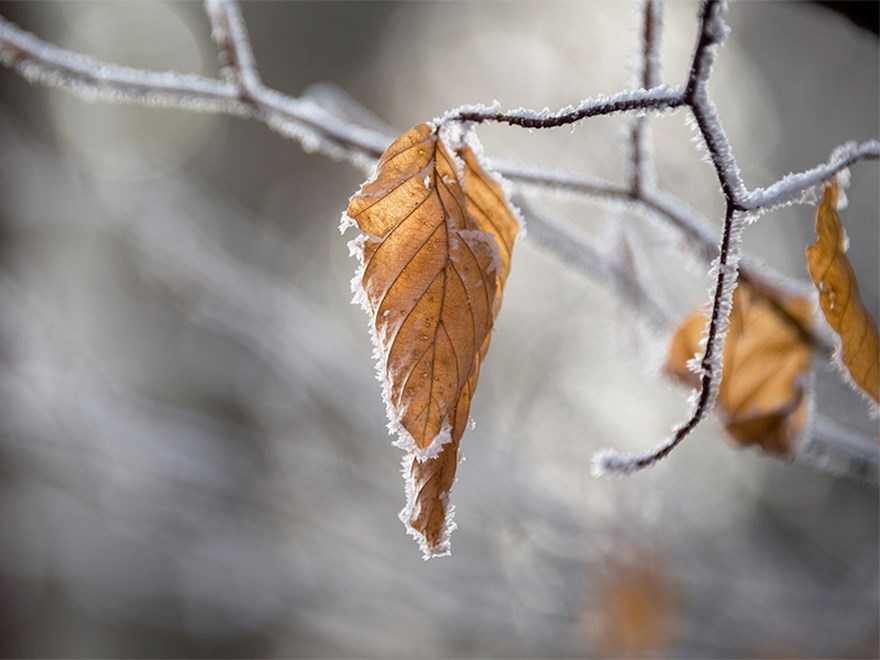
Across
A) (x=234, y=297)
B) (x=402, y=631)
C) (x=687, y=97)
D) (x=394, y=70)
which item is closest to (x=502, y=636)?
(x=402, y=631)

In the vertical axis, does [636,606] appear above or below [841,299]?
above

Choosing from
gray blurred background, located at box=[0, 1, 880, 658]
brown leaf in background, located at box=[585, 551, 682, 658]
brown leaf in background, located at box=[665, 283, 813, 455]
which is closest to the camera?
brown leaf in background, located at box=[665, 283, 813, 455]

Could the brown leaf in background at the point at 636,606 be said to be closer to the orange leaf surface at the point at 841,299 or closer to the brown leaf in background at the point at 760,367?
the brown leaf in background at the point at 760,367

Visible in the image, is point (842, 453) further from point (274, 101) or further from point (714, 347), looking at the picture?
point (274, 101)

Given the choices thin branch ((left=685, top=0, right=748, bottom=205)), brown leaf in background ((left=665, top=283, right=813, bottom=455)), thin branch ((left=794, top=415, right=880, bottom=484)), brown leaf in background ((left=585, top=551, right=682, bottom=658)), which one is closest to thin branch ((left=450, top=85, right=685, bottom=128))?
thin branch ((left=685, top=0, right=748, bottom=205))

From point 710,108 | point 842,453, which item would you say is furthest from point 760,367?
point 710,108

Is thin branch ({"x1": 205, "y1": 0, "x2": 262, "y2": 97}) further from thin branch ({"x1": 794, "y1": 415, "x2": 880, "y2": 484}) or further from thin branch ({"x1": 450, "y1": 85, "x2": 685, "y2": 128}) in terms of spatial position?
thin branch ({"x1": 794, "y1": 415, "x2": 880, "y2": 484})

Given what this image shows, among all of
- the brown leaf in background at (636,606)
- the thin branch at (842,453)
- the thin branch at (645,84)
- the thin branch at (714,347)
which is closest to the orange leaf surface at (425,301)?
the thin branch at (714,347)
